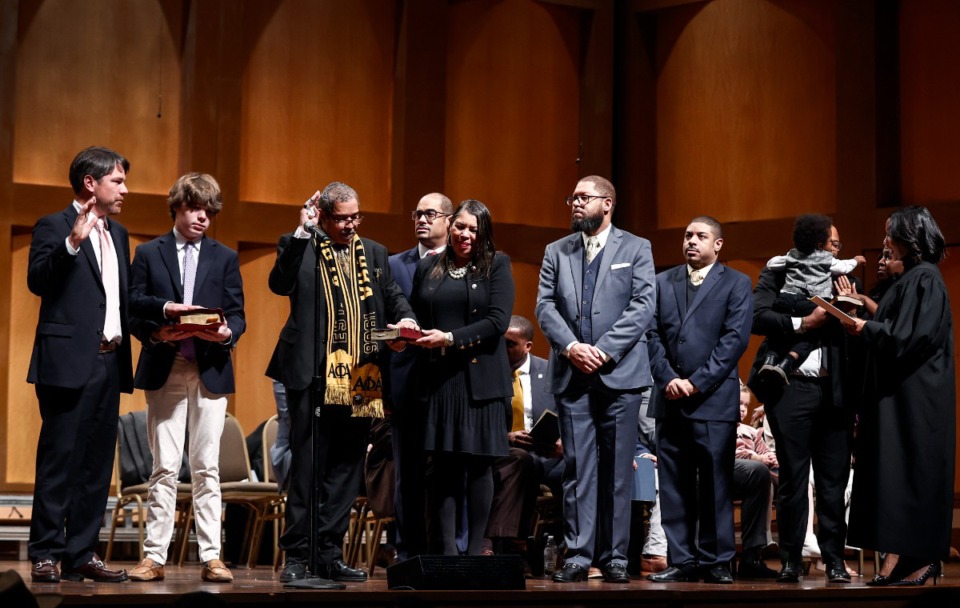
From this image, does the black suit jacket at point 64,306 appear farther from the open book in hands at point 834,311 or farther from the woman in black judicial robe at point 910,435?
the woman in black judicial robe at point 910,435

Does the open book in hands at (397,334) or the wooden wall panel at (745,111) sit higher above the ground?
the wooden wall panel at (745,111)

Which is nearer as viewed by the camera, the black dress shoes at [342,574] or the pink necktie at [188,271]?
the black dress shoes at [342,574]

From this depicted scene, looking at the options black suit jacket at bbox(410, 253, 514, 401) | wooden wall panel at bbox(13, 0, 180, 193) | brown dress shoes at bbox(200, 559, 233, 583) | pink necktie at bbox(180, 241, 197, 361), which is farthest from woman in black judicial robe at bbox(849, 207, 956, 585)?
wooden wall panel at bbox(13, 0, 180, 193)

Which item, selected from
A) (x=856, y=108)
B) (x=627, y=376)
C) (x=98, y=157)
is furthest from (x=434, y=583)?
(x=856, y=108)

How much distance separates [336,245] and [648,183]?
459 cm

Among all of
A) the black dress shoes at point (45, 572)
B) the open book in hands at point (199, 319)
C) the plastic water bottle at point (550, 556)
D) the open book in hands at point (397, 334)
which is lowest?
the plastic water bottle at point (550, 556)

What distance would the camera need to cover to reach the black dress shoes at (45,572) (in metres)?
4.53

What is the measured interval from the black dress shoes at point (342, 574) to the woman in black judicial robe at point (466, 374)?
0.34m

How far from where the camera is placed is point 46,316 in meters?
4.72

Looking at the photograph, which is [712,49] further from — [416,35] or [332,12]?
[332,12]

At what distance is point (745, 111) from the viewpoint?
8.83 m

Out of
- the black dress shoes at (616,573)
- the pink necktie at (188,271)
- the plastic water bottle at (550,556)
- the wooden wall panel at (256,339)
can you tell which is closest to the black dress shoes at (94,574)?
the pink necktie at (188,271)

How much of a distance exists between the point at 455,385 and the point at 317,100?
13.4 ft

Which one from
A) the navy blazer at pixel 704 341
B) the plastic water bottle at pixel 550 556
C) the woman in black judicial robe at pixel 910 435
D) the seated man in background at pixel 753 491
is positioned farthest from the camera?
the plastic water bottle at pixel 550 556
